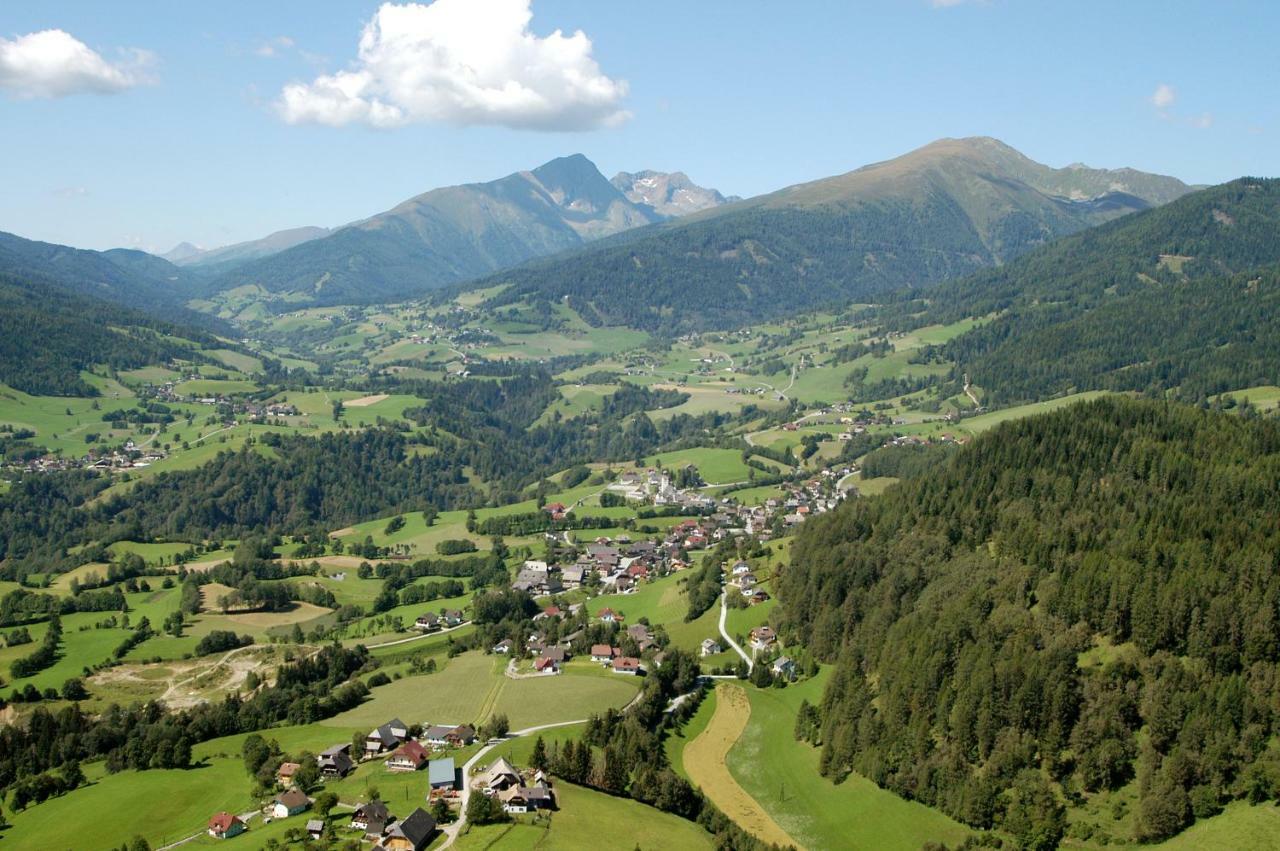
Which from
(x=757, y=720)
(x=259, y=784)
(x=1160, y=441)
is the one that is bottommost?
(x=757, y=720)

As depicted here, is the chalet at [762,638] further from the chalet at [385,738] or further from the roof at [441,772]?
the roof at [441,772]

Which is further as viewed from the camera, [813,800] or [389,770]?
[813,800]

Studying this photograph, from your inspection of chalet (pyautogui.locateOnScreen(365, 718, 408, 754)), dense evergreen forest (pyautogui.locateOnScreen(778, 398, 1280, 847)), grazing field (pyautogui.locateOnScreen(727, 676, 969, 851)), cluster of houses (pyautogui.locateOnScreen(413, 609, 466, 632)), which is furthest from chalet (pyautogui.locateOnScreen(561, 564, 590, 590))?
chalet (pyautogui.locateOnScreen(365, 718, 408, 754))

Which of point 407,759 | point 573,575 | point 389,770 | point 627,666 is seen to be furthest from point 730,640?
point 389,770

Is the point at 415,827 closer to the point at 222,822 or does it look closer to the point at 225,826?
the point at 225,826

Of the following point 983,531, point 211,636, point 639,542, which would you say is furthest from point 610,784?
point 639,542

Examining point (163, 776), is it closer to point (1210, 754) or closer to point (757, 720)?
point (757, 720)
